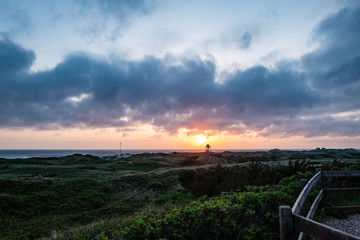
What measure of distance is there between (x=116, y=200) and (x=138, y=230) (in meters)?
12.6

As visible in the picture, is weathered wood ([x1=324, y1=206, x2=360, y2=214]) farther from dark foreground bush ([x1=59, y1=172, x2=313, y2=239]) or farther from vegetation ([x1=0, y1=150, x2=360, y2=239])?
dark foreground bush ([x1=59, y1=172, x2=313, y2=239])

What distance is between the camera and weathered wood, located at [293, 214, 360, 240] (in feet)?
8.86

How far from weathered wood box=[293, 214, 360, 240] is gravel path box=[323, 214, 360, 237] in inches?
156

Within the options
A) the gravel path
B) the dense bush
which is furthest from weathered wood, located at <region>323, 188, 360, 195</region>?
the dense bush

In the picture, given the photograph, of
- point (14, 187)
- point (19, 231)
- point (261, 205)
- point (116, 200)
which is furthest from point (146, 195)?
point (261, 205)

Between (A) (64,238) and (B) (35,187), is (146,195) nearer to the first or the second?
(B) (35,187)

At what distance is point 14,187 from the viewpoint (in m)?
17.3

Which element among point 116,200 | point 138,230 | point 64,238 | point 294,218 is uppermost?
point 294,218

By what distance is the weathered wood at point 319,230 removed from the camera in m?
2.70

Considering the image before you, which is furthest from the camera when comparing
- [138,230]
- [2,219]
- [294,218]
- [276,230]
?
[2,219]

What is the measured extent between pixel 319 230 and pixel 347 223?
15.7ft

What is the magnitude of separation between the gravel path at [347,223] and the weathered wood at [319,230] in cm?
396

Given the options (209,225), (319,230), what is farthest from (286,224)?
(209,225)

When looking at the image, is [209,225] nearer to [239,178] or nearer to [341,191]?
[341,191]
